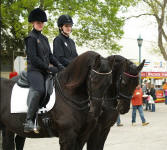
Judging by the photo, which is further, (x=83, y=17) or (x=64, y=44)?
(x=83, y=17)

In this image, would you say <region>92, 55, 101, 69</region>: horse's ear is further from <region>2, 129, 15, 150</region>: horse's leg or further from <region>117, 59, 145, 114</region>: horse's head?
<region>2, 129, 15, 150</region>: horse's leg

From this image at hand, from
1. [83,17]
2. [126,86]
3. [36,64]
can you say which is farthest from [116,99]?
[83,17]

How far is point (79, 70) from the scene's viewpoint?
15.1ft

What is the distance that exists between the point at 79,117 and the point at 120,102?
1336mm

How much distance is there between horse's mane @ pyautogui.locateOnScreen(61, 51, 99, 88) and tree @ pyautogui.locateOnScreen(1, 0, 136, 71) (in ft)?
43.8

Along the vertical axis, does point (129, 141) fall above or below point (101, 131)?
below

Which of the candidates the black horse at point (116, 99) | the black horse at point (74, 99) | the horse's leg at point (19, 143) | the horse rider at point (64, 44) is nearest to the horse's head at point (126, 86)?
the black horse at point (116, 99)

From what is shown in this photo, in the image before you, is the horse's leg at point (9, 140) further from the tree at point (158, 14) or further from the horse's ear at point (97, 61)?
the tree at point (158, 14)

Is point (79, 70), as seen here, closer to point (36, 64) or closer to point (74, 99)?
point (74, 99)

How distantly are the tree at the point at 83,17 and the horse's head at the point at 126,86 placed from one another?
1247 cm

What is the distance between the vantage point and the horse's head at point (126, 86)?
18.5 ft

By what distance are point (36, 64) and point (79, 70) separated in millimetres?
696

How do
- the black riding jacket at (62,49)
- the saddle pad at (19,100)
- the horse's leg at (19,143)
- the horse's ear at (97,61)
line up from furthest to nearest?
the horse's leg at (19,143), the black riding jacket at (62,49), the saddle pad at (19,100), the horse's ear at (97,61)

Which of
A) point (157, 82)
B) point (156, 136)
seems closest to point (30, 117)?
point (156, 136)
